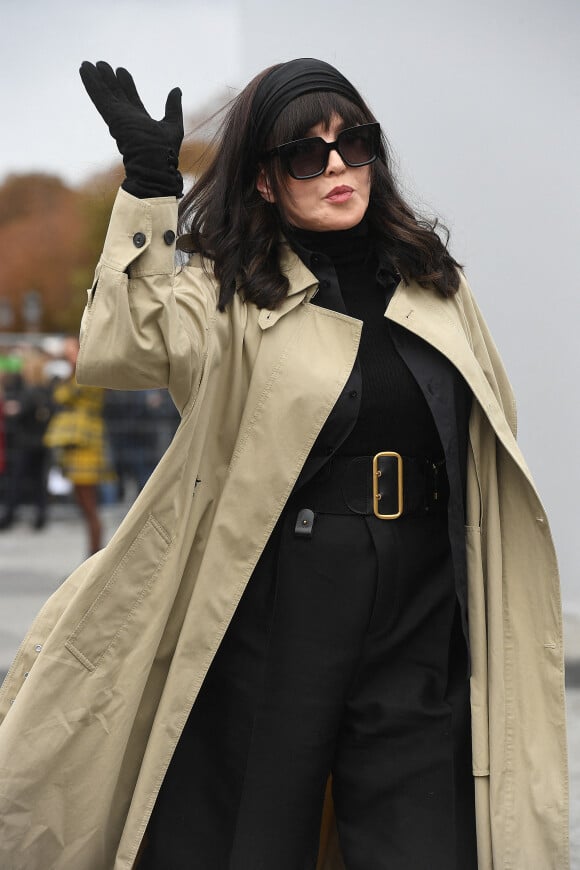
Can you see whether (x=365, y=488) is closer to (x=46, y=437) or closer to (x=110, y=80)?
(x=110, y=80)

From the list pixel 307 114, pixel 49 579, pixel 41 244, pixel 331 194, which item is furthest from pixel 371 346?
pixel 41 244

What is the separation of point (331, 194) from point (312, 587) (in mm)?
761

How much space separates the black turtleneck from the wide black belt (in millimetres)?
25

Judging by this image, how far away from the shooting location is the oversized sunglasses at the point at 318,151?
251 cm

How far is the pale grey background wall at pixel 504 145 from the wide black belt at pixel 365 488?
268 centimetres

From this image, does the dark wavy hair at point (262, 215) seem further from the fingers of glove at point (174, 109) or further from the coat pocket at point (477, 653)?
the coat pocket at point (477, 653)

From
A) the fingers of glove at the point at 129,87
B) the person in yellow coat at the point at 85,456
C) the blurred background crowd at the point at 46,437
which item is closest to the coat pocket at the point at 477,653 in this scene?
the fingers of glove at the point at 129,87

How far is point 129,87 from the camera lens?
7.45ft

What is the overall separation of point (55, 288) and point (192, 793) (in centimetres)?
3626

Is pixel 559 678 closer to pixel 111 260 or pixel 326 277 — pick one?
pixel 326 277

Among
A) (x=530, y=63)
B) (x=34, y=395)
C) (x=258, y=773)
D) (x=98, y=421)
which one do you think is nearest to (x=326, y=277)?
(x=258, y=773)

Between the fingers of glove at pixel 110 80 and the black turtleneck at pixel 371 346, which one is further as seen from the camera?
the black turtleneck at pixel 371 346

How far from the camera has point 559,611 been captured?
263 cm

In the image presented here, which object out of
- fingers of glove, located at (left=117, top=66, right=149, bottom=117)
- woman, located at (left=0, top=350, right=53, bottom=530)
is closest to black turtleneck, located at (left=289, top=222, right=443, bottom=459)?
fingers of glove, located at (left=117, top=66, right=149, bottom=117)
